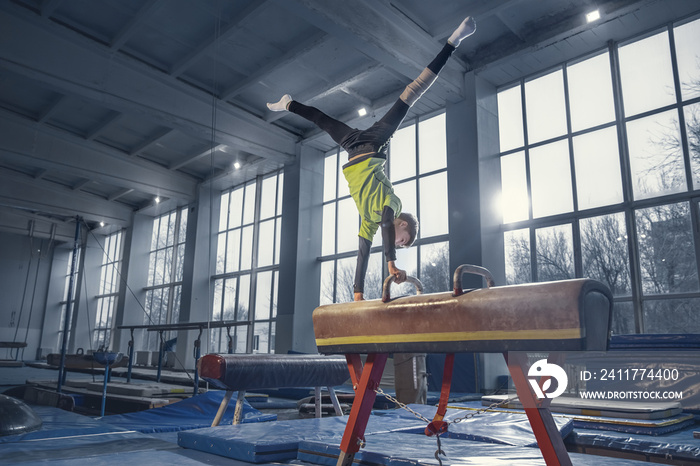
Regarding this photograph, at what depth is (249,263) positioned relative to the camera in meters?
12.5

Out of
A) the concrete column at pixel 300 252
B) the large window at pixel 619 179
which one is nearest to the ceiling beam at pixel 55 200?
the concrete column at pixel 300 252

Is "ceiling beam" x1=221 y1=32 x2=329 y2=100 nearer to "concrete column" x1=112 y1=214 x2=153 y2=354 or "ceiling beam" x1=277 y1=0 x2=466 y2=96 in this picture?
"ceiling beam" x1=277 y1=0 x2=466 y2=96

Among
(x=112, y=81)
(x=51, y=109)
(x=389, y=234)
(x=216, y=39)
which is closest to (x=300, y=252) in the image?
(x=216, y=39)

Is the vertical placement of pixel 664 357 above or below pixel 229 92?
below

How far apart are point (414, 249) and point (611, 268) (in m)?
3.45

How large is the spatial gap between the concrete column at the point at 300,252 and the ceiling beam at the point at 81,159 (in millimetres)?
3893

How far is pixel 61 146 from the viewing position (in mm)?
10938

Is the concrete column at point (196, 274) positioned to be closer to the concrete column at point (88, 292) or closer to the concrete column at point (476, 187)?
the concrete column at point (88, 292)

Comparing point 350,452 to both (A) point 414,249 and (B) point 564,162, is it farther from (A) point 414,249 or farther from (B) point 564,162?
(A) point 414,249

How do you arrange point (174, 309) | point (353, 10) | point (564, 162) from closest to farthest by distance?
point (353, 10) < point (564, 162) < point (174, 309)

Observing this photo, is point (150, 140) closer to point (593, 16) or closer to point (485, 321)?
point (593, 16)

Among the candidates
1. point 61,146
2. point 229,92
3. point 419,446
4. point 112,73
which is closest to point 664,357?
point 419,446

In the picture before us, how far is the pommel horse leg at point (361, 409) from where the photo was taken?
2109 mm

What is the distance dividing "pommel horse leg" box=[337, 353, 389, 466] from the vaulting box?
88 millimetres
